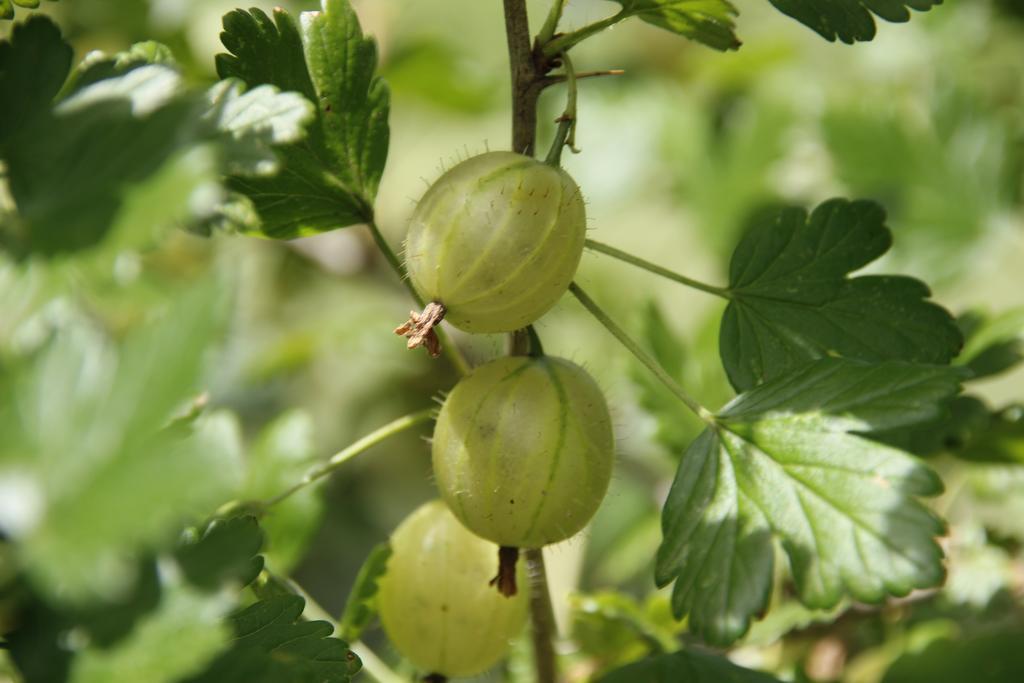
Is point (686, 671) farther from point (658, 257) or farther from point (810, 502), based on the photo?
point (658, 257)

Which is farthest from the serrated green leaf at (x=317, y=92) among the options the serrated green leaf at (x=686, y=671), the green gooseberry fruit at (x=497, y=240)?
the serrated green leaf at (x=686, y=671)

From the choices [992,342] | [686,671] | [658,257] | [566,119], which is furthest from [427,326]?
[658,257]

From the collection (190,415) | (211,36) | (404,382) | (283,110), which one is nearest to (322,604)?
(404,382)

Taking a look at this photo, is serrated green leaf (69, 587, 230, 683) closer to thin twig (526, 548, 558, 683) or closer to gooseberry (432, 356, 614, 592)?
gooseberry (432, 356, 614, 592)

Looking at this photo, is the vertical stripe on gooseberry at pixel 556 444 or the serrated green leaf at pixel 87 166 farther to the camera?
the vertical stripe on gooseberry at pixel 556 444

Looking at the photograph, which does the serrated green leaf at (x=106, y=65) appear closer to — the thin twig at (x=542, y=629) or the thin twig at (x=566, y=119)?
the thin twig at (x=566, y=119)

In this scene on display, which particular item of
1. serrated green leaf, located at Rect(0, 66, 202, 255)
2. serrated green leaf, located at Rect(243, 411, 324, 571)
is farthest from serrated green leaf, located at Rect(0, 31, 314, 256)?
serrated green leaf, located at Rect(243, 411, 324, 571)
